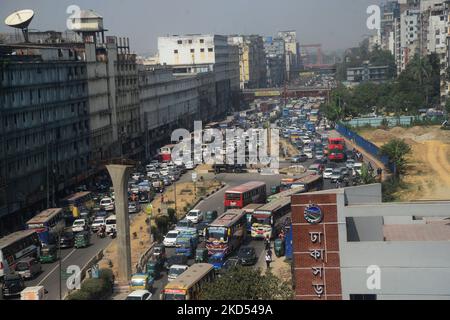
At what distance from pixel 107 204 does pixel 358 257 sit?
7.35 m

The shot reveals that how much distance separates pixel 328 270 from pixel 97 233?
5578mm

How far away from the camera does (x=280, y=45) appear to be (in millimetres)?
64375

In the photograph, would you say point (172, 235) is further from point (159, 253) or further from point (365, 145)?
point (365, 145)

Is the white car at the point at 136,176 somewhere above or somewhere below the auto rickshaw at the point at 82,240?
above

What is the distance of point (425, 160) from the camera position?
1664 centimetres

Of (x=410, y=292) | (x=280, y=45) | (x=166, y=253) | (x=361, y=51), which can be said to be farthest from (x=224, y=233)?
(x=280, y=45)

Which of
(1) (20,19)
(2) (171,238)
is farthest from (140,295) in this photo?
(1) (20,19)

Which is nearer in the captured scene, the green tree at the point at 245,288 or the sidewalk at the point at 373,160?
the green tree at the point at 245,288

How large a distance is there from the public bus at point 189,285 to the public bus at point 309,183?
18.4 ft

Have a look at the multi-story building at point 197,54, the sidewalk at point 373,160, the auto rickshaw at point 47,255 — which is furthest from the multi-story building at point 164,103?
the auto rickshaw at point 47,255

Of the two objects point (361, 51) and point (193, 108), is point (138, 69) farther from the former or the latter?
point (361, 51)

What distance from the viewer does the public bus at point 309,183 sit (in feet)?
41.8

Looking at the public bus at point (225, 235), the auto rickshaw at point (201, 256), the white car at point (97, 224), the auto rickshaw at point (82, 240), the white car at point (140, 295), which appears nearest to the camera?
the white car at point (140, 295)

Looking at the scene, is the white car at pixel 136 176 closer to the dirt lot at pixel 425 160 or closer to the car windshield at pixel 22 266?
the dirt lot at pixel 425 160
